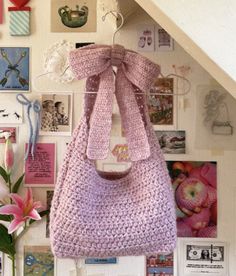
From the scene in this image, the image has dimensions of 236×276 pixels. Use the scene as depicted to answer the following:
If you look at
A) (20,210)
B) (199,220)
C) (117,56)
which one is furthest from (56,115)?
(199,220)

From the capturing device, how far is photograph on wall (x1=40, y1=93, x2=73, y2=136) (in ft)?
3.71

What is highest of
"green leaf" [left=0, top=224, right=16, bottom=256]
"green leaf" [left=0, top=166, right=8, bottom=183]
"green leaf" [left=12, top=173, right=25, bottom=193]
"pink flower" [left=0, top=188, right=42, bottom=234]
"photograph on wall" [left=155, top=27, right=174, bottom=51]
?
"photograph on wall" [left=155, top=27, right=174, bottom=51]

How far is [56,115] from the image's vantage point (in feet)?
3.72

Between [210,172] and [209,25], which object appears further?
[210,172]

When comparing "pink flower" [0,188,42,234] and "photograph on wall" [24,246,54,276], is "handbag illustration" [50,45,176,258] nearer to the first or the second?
"pink flower" [0,188,42,234]

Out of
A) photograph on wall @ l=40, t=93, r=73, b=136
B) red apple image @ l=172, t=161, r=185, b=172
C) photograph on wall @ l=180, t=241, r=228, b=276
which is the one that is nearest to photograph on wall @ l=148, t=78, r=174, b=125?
red apple image @ l=172, t=161, r=185, b=172

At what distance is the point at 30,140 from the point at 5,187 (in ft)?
0.46

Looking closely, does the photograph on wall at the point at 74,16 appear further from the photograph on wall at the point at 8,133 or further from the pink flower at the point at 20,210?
the pink flower at the point at 20,210

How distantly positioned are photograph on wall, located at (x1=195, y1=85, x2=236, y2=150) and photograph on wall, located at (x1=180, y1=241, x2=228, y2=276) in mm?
264

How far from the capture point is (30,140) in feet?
3.70

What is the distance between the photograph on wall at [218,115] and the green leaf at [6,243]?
22.3 inches

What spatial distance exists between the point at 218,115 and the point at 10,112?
0.56 meters

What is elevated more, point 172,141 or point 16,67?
point 16,67

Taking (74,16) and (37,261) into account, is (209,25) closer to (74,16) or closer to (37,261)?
(74,16)
